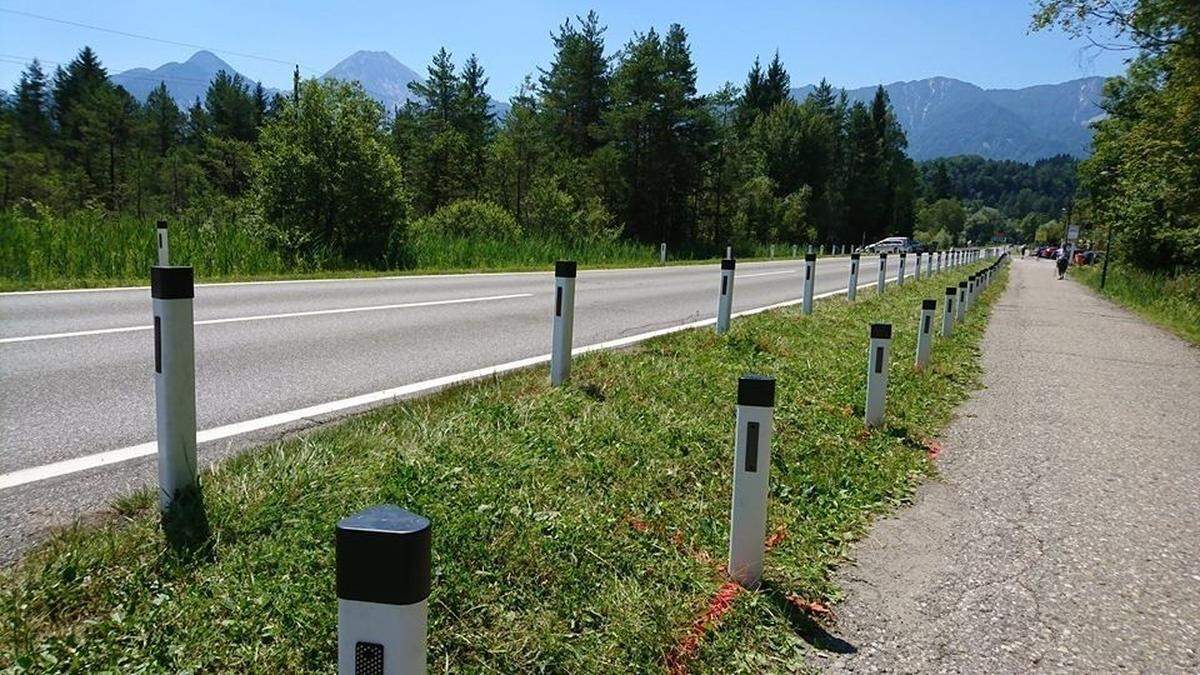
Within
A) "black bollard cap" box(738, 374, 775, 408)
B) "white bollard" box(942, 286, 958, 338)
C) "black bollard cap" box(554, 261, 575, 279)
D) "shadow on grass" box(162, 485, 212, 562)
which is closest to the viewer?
"shadow on grass" box(162, 485, 212, 562)

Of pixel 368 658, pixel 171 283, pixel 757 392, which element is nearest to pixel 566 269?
pixel 757 392

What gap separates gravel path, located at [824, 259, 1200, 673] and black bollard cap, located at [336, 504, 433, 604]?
209 cm

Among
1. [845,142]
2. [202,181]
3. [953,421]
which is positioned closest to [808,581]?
[953,421]

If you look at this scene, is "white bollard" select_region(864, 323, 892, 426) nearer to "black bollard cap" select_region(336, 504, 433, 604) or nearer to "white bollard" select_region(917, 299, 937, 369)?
"white bollard" select_region(917, 299, 937, 369)

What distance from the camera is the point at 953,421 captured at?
7035 mm

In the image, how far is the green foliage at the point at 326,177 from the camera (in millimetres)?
19562

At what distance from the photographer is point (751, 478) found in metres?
3.44

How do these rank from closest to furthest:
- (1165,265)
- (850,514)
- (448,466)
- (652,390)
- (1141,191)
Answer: (448,466)
(850,514)
(652,390)
(1141,191)
(1165,265)

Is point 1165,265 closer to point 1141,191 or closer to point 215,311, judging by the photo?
point 1141,191

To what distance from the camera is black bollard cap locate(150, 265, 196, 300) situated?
301 cm

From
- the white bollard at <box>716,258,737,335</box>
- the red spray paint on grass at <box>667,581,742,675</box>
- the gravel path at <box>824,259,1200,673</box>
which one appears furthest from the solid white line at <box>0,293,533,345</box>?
the gravel path at <box>824,259,1200,673</box>

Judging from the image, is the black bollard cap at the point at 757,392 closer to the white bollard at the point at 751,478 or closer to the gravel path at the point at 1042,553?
the white bollard at the point at 751,478

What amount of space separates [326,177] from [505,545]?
1859 centimetres

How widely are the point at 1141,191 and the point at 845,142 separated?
234 feet
